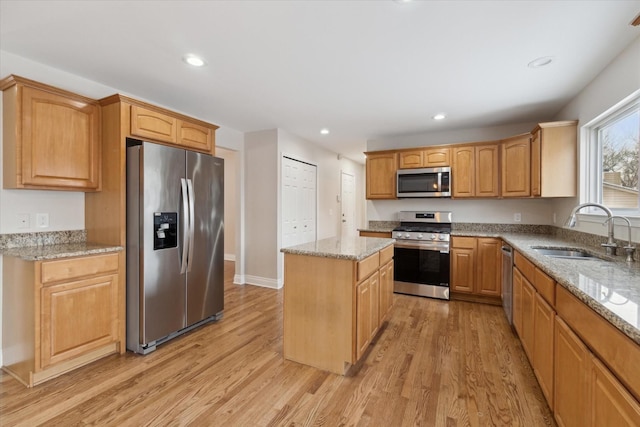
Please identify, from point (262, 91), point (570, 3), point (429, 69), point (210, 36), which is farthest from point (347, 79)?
point (570, 3)

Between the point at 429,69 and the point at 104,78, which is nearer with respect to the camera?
the point at 429,69

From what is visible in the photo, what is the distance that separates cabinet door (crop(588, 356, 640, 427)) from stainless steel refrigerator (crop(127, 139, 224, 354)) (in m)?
2.91

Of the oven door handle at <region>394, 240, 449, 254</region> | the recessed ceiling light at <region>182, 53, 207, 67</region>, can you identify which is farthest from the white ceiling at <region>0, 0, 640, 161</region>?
the oven door handle at <region>394, 240, 449, 254</region>

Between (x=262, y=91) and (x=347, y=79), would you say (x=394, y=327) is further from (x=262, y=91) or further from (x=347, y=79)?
(x=262, y=91)

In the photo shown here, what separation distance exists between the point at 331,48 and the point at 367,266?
5.75ft

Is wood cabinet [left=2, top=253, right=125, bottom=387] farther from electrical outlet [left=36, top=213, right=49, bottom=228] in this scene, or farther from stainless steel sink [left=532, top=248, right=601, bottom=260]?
stainless steel sink [left=532, top=248, right=601, bottom=260]

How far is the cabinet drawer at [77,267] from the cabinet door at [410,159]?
390 centimetres

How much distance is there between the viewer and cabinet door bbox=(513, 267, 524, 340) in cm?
254

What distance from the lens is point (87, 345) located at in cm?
229

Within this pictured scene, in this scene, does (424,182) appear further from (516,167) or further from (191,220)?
(191,220)

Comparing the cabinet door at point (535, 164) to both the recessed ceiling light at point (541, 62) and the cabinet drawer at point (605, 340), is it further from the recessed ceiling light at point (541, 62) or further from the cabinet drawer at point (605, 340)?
the cabinet drawer at point (605, 340)

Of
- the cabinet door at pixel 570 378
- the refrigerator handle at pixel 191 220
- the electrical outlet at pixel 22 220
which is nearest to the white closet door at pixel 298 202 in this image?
the refrigerator handle at pixel 191 220

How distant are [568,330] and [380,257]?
1495 millimetres

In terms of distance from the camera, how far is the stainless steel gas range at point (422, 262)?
400 cm
